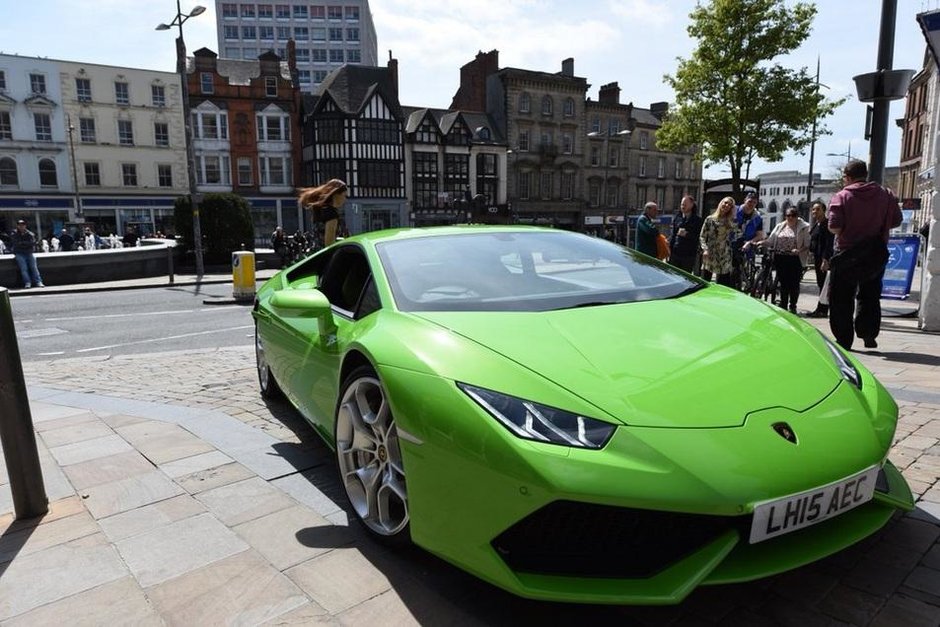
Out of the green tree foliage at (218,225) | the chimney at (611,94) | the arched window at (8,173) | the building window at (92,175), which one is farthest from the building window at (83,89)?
the chimney at (611,94)

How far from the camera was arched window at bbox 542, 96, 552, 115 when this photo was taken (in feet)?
172

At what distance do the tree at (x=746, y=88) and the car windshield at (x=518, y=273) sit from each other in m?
20.0

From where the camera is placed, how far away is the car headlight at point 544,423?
5.88ft

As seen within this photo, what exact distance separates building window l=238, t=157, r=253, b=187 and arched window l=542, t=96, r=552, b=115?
23961 millimetres

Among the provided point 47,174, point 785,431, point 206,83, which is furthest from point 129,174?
point 785,431

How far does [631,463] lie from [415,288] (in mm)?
1388

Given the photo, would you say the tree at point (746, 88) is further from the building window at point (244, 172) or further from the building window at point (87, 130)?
the building window at point (87, 130)

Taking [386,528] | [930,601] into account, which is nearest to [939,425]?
[930,601]

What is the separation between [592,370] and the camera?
2043 mm

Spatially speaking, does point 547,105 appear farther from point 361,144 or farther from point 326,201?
point 326,201

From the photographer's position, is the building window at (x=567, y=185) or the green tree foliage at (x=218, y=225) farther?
the building window at (x=567, y=185)

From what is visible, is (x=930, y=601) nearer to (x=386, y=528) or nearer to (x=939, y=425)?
(x=386, y=528)

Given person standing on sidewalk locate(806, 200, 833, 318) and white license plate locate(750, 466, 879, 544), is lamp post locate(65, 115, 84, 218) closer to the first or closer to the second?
person standing on sidewalk locate(806, 200, 833, 318)

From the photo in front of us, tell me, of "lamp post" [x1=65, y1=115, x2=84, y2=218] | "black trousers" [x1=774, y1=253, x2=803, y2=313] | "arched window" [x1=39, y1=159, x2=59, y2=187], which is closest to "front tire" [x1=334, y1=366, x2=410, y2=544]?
"black trousers" [x1=774, y1=253, x2=803, y2=313]
